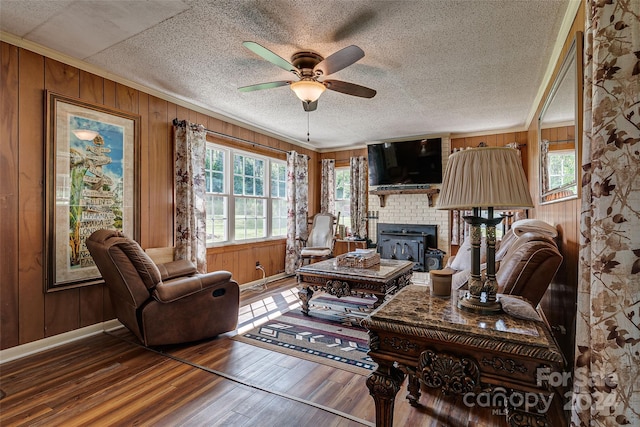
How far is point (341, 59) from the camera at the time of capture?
7.22ft

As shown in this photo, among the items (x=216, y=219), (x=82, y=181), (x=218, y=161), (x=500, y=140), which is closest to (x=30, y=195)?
(x=82, y=181)

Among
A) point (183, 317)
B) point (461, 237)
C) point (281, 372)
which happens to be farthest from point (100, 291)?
point (461, 237)

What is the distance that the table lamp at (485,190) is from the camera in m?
1.22

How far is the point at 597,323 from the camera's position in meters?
0.99

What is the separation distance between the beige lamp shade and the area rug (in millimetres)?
1582

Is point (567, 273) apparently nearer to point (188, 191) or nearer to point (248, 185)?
point (188, 191)

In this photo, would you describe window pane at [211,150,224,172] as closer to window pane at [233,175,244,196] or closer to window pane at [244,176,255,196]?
window pane at [233,175,244,196]

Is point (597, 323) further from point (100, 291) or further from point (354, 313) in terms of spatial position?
point (100, 291)

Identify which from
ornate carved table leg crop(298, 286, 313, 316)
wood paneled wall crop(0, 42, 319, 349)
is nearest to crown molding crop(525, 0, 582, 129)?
ornate carved table leg crop(298, 286, 313, 316)

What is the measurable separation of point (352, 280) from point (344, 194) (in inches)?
143

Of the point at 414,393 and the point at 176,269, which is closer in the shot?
the point at 414,393

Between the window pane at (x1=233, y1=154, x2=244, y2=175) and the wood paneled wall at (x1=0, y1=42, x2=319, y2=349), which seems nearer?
the wood paneled wall at (x1=0, y1=42, x2=319, y2=349)

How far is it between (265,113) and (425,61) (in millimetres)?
2243

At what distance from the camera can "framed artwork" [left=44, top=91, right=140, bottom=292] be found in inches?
104
